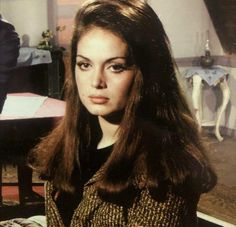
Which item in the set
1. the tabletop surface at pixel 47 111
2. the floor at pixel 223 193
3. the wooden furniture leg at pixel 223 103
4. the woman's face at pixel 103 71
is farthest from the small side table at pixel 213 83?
the woman's face at pixel 103 71

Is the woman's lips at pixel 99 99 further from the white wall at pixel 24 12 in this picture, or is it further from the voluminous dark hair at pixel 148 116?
the white wall at pixel 24 12

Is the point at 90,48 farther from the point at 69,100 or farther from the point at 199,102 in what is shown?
the point at 199,102

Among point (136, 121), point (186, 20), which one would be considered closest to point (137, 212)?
point (136, 121)

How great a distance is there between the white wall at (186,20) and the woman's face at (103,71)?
12.6 inches

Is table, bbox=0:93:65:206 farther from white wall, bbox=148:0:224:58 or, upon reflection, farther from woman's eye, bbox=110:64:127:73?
woman's eye, bbox=110:64:127:73

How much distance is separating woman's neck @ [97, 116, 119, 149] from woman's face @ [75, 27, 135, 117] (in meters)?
0.04

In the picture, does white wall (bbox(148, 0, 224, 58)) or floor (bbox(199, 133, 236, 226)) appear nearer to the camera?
white wall (bbox(148, 0, 224, 58))

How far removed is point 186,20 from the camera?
94cm

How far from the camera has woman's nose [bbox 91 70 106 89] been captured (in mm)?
567

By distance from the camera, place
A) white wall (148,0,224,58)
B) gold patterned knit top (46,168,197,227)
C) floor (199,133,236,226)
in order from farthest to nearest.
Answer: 1. floor (199,133,236,226)
2. white wall (148,0,224,58)
3. gold patterned knit top (46,168,197,227)

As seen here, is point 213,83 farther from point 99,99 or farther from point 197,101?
point 99,99

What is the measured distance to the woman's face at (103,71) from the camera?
0.56 m

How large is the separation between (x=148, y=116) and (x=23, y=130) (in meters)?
0.58

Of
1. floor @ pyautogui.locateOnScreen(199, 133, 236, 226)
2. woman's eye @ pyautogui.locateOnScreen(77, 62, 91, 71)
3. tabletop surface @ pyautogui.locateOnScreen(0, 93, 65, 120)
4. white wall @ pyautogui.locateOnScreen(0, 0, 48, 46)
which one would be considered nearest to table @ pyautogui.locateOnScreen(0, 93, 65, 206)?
tabletop surface @ pyautogui.locateOnScreen(0, 93, 65, 120)
